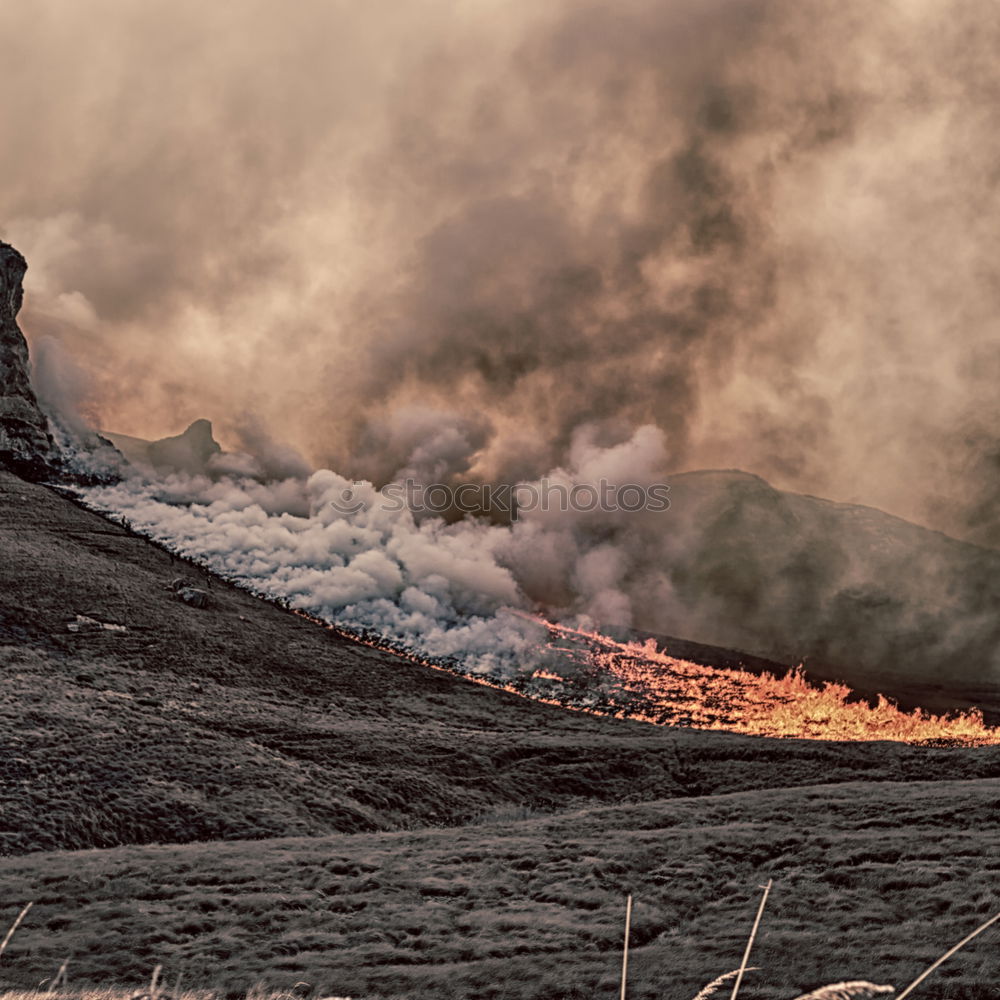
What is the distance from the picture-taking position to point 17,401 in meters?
160

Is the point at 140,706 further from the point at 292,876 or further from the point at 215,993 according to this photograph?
the point at 215,993

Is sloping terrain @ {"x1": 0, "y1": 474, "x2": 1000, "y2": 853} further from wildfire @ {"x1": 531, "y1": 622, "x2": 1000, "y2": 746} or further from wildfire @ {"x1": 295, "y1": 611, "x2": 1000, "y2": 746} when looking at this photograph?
wildfire @ {"x1": 531, "y1": 622, "x2": 1000, "y2": 746}

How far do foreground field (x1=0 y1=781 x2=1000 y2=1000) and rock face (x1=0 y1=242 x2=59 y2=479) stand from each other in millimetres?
151268

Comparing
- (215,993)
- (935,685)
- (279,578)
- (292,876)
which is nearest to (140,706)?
(292,876)

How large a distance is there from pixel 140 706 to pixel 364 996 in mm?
49099

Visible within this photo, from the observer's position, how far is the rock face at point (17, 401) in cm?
15262

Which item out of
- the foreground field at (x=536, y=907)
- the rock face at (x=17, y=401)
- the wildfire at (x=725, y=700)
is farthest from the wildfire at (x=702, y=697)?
the rock face at (x=17, y=401)

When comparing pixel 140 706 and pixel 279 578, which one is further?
pixel 279 578

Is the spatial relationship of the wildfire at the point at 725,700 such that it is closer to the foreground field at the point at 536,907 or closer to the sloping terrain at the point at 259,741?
the sloping terrain at the point at 259,741

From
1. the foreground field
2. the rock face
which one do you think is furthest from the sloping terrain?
the rock face

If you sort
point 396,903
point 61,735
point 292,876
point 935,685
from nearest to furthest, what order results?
point 396,903 → point 292,876 → point 61,735 → point 935,685

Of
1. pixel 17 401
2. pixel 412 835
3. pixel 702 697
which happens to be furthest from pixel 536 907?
pixel 17 401

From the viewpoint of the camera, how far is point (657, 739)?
76000mm

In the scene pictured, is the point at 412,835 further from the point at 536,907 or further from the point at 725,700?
the point at 725,700
